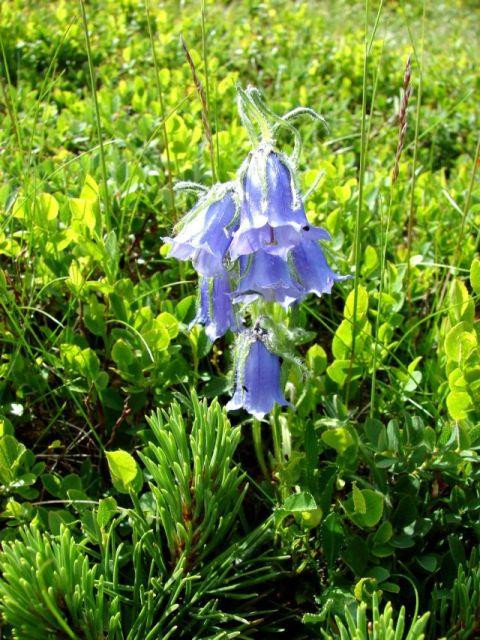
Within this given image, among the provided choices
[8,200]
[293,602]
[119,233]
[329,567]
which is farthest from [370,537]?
[8,200]

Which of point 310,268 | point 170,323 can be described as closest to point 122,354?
point 170,323

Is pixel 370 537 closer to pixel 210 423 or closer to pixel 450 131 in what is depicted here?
pixel 210 423

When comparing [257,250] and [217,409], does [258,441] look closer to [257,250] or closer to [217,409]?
[217,409]

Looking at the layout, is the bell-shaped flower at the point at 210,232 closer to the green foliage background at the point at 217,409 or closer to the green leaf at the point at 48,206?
the green foliage background at the point at 217,409

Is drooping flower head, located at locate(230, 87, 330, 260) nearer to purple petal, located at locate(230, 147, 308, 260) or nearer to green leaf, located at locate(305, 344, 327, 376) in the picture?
purple petal, located at locate(230, 147, 308, 260)

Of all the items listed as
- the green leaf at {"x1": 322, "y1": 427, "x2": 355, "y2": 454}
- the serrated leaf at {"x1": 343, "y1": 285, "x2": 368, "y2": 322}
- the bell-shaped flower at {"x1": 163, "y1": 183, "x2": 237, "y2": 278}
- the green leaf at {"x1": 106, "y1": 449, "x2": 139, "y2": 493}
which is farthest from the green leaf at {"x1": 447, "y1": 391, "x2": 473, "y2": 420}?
the green leaf at {"x1": 106, "y1": 449, "x2": 139, "y2": 493}

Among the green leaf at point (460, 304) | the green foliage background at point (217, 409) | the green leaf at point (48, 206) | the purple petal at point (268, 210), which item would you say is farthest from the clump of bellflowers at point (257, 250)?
the green leaf at point (48, 206)
